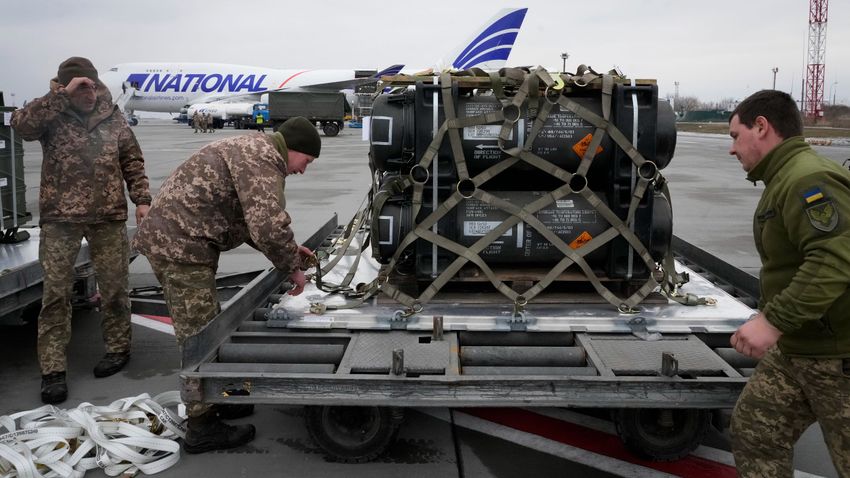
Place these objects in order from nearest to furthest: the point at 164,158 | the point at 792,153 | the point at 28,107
Answer: 1. the point at 792,153
2. the point at 28,107
3. the point at 164,158

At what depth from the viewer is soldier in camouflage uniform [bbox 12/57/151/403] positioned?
15.4ft

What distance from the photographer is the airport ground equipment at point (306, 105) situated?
40938mm

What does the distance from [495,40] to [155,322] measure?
2371 centimetres

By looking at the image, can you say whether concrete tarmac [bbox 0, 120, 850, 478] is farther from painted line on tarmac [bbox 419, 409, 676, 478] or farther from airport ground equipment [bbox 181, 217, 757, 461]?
airport ground equipment [bbox 181, 217, 757, 461]

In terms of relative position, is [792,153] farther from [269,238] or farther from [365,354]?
[269,238]

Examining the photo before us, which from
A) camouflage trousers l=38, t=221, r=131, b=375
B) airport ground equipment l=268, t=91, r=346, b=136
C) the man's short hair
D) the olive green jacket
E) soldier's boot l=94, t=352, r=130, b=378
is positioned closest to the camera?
the olive green jacket

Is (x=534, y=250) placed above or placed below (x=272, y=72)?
below

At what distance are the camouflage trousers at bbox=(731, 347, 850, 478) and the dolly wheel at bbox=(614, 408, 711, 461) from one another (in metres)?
0.75

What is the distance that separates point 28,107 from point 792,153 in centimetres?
463

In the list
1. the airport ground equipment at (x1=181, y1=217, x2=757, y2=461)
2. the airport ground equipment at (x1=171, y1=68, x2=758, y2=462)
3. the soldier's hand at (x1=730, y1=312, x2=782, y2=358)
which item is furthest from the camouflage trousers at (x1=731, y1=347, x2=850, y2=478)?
the airport ground equipment at (x1=171, y1=68, x2=758, y2=462)

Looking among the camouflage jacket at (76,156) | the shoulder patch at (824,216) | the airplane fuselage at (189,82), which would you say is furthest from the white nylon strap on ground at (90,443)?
the airplane fuselage at (189,82)

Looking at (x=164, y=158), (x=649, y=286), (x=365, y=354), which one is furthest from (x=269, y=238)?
(x=164, y=158)

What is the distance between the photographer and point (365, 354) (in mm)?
3527

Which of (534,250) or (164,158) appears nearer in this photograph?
(534,250)
